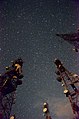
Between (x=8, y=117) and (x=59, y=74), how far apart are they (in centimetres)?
595

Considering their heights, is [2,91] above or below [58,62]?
below

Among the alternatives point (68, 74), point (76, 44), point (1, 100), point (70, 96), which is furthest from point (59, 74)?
point (1, 100)

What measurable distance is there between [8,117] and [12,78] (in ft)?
12.9

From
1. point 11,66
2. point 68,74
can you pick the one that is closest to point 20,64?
point 11,66

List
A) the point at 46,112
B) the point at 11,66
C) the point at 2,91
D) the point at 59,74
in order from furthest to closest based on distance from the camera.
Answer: the point at 11,66 → the point at 2,91 → the point at 59,74 → the point at 46,112

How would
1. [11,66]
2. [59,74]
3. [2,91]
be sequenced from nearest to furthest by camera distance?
[59,74] → [2,91] → [11,66]

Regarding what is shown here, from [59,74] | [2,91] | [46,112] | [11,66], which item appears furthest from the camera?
[11,66]

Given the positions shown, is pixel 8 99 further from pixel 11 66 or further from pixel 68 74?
pixel 68 74

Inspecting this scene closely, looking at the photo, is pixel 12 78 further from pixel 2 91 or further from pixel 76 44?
pixel 76 44

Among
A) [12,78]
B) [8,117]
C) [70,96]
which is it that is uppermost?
[70,96]

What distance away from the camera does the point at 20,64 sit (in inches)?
982

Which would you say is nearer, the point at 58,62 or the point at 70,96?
the point at 70,96

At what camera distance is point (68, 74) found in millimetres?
21031

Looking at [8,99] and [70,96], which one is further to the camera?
[8,99]
